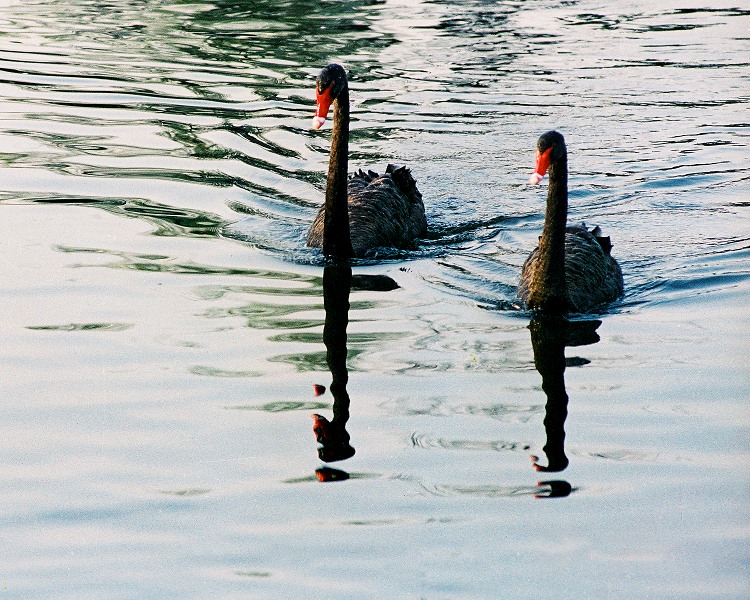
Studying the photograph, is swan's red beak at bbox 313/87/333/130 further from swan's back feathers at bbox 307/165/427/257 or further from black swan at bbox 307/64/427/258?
swan's back feathers at bbox 307/165/427/257

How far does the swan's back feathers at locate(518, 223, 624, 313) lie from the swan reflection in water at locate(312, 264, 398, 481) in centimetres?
95

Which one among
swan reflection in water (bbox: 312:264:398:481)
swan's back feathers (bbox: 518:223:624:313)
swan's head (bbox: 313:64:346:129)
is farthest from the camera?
swan's head (bbox: 313:64:346:129)

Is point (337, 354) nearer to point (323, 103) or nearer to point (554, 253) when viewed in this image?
point (554, 253)

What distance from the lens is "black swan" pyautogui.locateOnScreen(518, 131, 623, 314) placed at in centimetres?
713

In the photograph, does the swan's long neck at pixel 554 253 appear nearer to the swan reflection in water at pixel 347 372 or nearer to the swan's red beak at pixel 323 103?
the swan reflection in water at pixel 347 372

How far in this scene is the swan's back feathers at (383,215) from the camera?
29.0 ft

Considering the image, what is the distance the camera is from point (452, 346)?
6.66m

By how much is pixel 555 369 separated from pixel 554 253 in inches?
38.4

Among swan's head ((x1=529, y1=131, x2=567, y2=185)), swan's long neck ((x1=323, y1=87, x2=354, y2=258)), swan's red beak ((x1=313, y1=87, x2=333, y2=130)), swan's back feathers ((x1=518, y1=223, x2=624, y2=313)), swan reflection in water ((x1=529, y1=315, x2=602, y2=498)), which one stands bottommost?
swan reflection in water ((x1=529, y1=315, x2=602, y2=498))

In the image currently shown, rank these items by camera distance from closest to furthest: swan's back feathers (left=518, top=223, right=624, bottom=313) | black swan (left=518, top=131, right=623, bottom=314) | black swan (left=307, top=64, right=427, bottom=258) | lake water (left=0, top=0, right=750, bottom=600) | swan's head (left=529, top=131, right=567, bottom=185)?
lake water (left=0, top=0, right=750, bottom=600) < swan's head (left=529, top=131, right=567, bottom=185) < black swan (left=518, top=131, right=623, bottom=314) < swan's back feathers (left=518, top=223, right=624, bottom=313) < black swan (left=307, top=64, right=427, bottom=258)

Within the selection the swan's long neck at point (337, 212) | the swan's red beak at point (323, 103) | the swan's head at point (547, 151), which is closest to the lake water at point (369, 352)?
the swan's long neck at point (337, 212)

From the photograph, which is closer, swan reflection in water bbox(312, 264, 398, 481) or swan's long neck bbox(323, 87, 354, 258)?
swan reflection in water bbox(312, 264, 398, 481)

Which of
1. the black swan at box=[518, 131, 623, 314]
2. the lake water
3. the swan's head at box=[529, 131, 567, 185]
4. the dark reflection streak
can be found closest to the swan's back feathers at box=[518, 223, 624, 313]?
the black swan at box=[518, 131, 623, 314]

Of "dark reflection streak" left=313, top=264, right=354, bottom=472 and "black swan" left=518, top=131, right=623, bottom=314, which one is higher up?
"black swan" left=518, top=131, right=623, bottom=314
